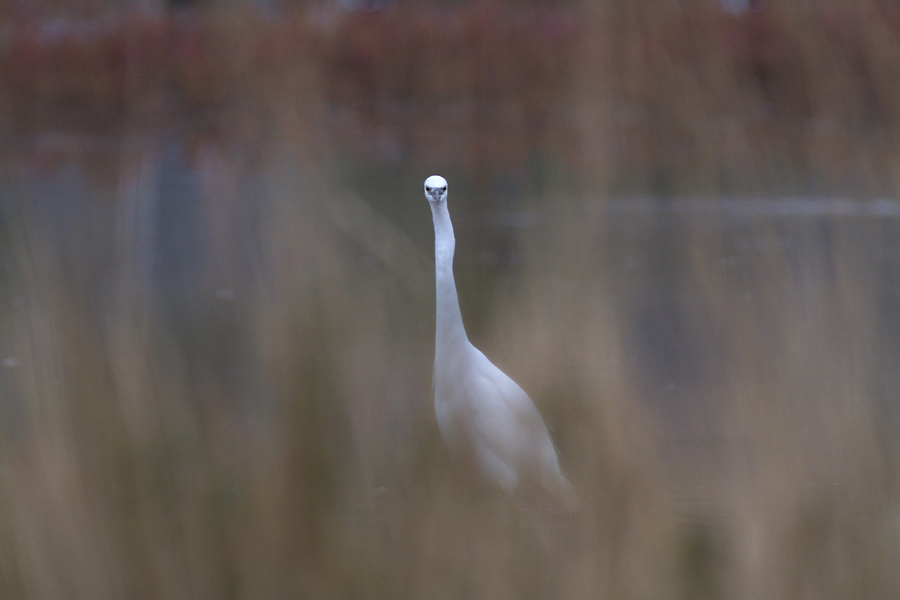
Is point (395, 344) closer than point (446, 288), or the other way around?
point (395, 344)

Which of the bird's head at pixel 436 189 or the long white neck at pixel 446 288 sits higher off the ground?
the bird's head at pixel 436 189

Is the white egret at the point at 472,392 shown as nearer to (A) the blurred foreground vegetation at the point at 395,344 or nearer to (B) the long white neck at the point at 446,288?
(B) the long white neck at the point at 446,288

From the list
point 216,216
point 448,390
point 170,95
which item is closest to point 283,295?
point 216,216

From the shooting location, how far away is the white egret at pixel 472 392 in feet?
5.26

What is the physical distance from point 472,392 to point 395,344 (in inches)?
28.2

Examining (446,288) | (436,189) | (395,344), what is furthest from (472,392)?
(395,344)

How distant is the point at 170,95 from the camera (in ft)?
2.81

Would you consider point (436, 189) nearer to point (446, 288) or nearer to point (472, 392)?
point (446, 288)

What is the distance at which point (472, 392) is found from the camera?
174 centimetres

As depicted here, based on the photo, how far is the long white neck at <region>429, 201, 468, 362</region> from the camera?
1.68 m

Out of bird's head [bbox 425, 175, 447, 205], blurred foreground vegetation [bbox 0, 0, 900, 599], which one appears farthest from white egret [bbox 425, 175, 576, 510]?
blurred foreground vegetation [bbox 0, 0, 900, 599]

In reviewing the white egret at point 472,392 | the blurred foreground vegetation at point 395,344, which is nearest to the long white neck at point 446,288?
the white egret at point 472,392

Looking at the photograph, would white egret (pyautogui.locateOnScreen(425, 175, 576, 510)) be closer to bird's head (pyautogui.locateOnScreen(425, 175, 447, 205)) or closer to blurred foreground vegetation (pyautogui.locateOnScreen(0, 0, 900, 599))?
bird's head (pyautogui.locateOnScreen(425, 175, 447, 205))

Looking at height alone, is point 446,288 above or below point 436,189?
A: below
